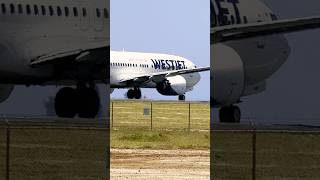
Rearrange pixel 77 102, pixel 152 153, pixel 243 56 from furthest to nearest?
pixel 152 153 < pixel 77 102 < pixel 243 56

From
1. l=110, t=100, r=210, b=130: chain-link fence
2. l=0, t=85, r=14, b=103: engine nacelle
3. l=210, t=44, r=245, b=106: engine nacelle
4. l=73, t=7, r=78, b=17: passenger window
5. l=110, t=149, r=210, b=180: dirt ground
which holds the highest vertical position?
l=73, t=7, r=78, b=17: passenger window

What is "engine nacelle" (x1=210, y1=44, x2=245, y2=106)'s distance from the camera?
16859 mm

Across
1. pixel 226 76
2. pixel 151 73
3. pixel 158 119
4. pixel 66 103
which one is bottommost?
pixel 158 119

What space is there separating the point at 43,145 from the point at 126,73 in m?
39.5

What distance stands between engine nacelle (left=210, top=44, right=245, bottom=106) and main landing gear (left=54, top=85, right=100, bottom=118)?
4.14 m

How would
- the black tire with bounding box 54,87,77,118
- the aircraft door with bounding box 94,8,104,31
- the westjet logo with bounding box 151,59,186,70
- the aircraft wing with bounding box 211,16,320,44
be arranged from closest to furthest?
the aircraft wing with bounding box 211,16,320,44, the aircraft door with bounding box 94,8,104,31, the black tire with bounding box 54,87,77,118, the westjet logo with bounding box 151,59,186,70

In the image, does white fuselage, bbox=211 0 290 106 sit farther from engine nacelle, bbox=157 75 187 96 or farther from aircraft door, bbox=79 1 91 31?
engine nacelle, bbox=157 75 187 96

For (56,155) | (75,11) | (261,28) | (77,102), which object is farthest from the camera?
(56,155)

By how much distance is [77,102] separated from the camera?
72.3 ft

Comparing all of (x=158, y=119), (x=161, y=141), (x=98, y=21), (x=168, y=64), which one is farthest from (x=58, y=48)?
(x=168, y=64)

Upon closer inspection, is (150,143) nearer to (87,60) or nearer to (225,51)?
(87,60)

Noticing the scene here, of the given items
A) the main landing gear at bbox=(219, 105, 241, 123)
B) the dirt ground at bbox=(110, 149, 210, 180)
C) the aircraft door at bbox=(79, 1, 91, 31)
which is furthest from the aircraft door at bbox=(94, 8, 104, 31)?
the main landing gear at bbox=(219, 105, 241, 123)

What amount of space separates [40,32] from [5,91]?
7.85 feet

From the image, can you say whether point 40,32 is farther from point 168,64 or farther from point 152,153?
point 168,64
